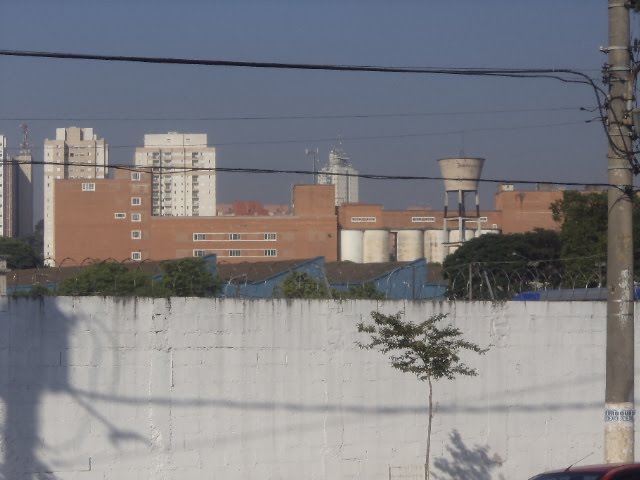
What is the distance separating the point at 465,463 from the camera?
49.9 feet

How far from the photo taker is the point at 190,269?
597 inches

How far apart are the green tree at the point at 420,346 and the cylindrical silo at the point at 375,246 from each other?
119343mm

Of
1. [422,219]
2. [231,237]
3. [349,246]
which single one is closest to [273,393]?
[231,237]

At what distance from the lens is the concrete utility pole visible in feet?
37.1

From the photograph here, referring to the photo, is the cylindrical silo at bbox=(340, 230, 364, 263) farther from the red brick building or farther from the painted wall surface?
the painted wall surface

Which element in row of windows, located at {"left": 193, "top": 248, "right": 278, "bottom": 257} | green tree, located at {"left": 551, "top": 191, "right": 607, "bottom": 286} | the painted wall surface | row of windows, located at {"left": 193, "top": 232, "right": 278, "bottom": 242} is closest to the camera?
the painted wall surface

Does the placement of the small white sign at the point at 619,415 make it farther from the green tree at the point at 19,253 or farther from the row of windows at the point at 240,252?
the row of windows at the point at 240,252

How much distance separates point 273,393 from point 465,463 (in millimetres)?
3177

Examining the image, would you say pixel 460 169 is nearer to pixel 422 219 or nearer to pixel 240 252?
pixel 240 252

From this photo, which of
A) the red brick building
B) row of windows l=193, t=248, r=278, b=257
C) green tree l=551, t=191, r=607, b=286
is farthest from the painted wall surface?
row of windows l=193, t=248, r=278, b=257

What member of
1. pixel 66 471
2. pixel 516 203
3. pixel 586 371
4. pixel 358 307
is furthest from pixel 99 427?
pixel 516 203

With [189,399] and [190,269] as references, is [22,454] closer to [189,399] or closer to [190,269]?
[189,399]

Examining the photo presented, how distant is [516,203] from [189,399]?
113388 mm

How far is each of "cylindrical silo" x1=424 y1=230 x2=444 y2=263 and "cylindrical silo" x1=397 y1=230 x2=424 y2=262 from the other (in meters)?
0.67
